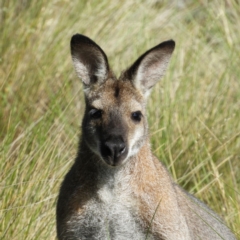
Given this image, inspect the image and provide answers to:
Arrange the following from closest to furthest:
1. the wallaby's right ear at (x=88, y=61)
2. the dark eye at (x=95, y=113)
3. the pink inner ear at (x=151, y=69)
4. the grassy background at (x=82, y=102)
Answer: the dark eye at (x=95, y=113)
the wallaby's right ear at (x=88, y=61)
the pink inner ear at (x=151, y=69)
the grassy background at (x=82, y=102)

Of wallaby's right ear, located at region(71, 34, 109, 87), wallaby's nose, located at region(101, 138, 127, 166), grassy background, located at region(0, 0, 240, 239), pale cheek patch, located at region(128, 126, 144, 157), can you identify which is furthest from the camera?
grassy background, located at region(0, 0, 240, 239)

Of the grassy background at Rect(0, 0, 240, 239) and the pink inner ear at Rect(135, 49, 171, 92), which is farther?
the grassy background at Rect(0, 0, 240, 239)

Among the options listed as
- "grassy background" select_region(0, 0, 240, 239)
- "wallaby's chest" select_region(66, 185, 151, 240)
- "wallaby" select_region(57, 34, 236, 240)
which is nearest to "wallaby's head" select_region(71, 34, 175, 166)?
"wallaby" select_region(57, 34, 236, 240)

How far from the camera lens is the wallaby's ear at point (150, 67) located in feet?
17.4

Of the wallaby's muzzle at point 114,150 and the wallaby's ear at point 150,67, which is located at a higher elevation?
the wallaby's ear at point 150,67

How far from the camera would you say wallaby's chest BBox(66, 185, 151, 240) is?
5000 millimetres

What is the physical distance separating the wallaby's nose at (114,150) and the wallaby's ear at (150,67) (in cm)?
69

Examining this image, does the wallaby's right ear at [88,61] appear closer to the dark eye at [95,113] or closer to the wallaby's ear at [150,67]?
the wallaby's ear at [150,67]

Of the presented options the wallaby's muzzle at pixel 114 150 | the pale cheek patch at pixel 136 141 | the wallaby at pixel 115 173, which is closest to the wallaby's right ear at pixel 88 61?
the wallaby at pixel 115 173

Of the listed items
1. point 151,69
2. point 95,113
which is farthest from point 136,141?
point 151,69

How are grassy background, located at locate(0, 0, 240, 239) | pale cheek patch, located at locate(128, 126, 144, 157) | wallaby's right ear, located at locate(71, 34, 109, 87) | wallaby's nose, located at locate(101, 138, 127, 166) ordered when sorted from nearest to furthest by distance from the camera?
wallaby's nose, located at locate(101, 138, 127, 166) < pale cheek patch, located at locate(128, 126, 144, 157) < wallaby's right ear, located at locate(71, 34, 109, 87) < grassy background, located at locate(0, 0, 240, 239)

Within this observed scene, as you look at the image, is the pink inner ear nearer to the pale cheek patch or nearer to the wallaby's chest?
the pale cheek patch

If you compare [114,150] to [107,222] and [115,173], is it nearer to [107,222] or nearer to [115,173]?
[115,173]

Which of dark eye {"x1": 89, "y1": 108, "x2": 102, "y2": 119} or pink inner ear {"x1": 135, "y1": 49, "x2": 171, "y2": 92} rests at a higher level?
pink inner ear {"x1": 135, "y1": 49, "x2": 171, "y2": 92}
